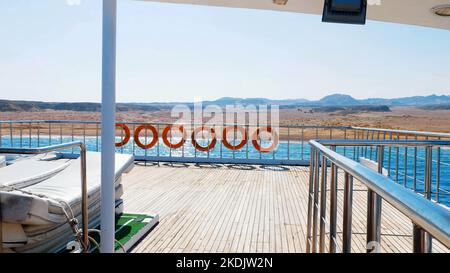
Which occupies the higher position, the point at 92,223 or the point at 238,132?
the point at 238,132

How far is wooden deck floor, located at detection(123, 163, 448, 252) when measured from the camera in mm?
2539

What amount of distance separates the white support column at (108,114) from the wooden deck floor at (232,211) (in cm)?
58

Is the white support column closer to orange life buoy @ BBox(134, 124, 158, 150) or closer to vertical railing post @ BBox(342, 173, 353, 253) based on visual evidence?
vertical railing post @ BBox(342, 173, 353, 253)

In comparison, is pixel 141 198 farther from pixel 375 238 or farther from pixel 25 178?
pixel 375 238

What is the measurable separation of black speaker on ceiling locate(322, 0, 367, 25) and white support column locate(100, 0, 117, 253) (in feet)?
4.68

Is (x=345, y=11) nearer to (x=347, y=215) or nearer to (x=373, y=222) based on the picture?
(x=347, y=215)

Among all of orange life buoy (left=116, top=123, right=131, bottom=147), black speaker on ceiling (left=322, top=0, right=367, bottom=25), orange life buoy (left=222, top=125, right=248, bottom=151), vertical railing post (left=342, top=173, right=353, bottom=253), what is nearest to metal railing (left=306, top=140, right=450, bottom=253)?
vertical railing post (left=342, top=173, right=353, bottom=253)

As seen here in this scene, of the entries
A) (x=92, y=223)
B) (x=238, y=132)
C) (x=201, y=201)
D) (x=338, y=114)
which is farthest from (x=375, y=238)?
(x=338, y=114)

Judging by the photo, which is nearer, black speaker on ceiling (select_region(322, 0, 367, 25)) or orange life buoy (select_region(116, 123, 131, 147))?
black speaker on ceiling (select_region(322, 0, 367, 25))

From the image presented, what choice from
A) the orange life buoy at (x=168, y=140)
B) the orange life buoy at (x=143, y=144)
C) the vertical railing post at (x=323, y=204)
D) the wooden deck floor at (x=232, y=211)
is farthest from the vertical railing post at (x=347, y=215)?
the orange life buoy at (x=143, y=144)

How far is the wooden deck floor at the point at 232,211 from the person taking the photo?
100.0 inches
